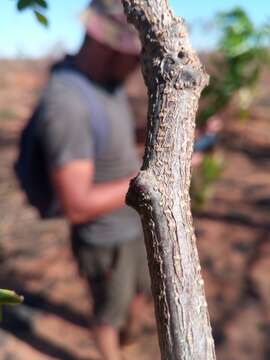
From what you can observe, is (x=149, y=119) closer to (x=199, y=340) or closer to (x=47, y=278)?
(x=199, y=340)

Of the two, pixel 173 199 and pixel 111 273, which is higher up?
pixel 173 199

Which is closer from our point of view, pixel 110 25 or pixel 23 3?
pixel 23 3

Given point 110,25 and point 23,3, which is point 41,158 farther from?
point 23,3

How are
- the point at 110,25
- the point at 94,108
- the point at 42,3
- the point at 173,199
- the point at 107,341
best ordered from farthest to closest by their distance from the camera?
1. the point at 107,341
2. the point at 110,25
3. the point at 94,108
4. the point at 42,3
5. the point at 173,199

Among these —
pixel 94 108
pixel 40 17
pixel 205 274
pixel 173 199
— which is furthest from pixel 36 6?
pixel 205 274

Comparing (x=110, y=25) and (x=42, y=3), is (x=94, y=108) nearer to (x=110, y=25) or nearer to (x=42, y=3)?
(x=110, y=25)

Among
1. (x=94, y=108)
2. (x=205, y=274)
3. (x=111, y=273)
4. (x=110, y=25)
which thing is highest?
(x=110, y=25)

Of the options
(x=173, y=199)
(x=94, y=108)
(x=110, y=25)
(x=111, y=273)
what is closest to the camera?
(x=173, y=199)

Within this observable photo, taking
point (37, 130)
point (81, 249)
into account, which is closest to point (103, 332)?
point (81, 249)
